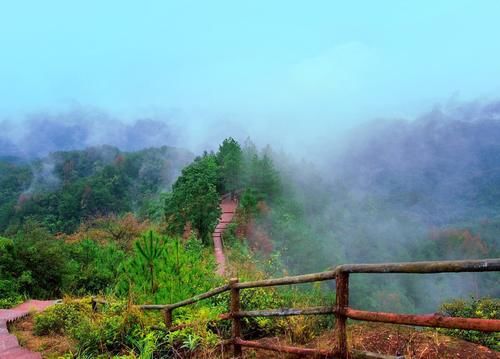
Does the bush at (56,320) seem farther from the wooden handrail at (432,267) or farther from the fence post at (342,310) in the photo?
the wooden handrail at (432,267)

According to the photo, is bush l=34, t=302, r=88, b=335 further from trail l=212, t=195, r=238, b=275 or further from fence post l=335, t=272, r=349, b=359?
trail l=212, t=195, r=238, b=275

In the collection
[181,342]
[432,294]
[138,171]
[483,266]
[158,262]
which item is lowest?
[432,294]

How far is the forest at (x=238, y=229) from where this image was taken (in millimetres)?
6672

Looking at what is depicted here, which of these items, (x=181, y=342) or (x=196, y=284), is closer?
(x=181, y=342)

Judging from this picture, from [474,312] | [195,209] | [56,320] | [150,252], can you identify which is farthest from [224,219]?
[150,252]

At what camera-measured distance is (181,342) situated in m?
5.10

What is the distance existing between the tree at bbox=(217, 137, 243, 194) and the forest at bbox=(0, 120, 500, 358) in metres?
0.11

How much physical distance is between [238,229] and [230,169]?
25.5 ft

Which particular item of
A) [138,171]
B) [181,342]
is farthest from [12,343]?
[138,171]

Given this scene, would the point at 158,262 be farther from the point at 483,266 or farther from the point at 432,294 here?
the point at 432,294

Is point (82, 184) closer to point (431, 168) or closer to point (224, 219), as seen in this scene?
point (224, 219)

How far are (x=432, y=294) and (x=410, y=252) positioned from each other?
30.2 ft

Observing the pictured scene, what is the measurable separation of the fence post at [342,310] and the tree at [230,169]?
3461 centimetres

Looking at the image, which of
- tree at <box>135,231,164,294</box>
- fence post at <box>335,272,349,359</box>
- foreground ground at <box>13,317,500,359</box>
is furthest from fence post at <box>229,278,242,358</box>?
tree at <box>135,231,164,294</box>
